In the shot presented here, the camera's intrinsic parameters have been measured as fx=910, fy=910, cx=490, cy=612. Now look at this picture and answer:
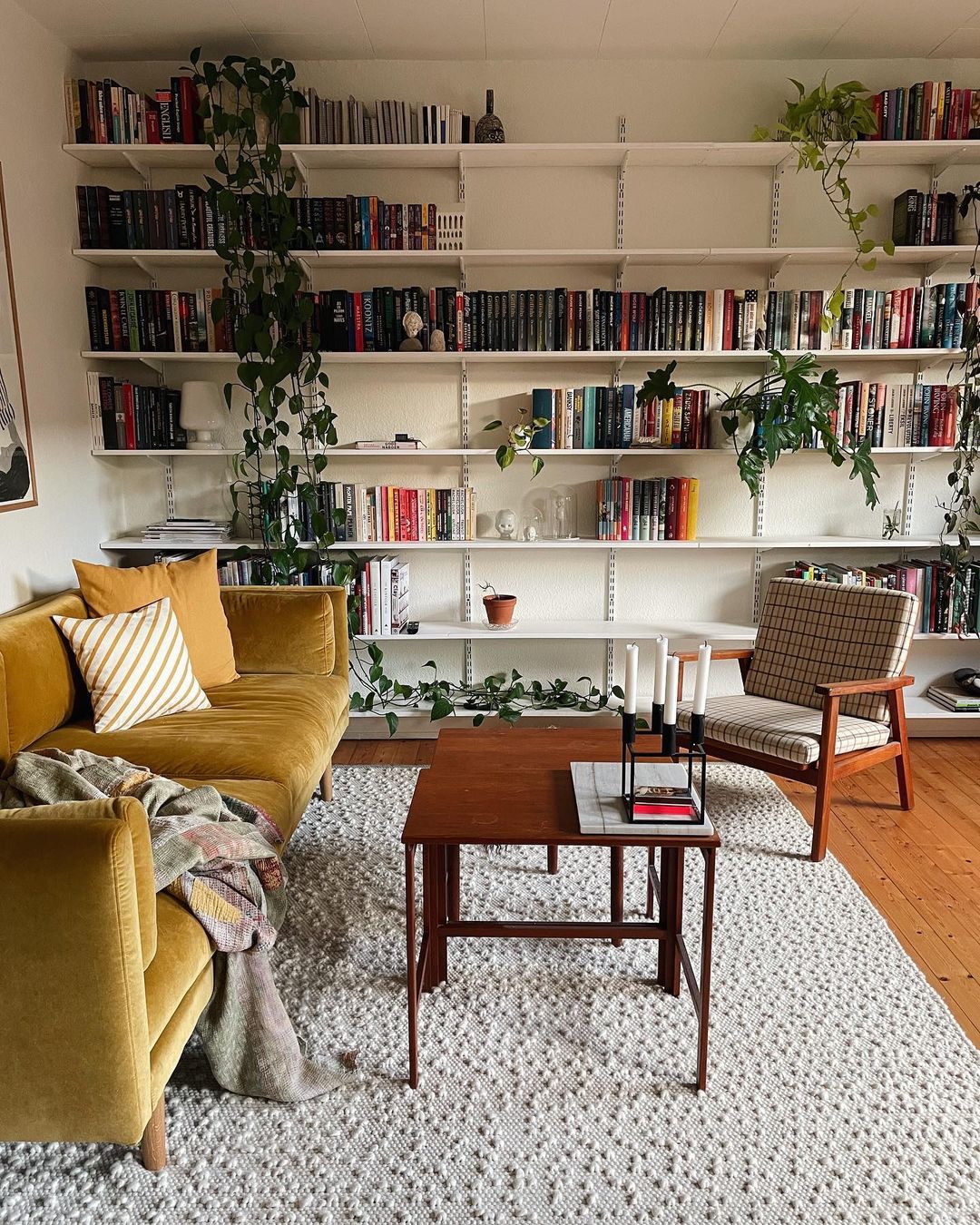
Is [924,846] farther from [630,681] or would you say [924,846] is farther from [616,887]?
[630,681]

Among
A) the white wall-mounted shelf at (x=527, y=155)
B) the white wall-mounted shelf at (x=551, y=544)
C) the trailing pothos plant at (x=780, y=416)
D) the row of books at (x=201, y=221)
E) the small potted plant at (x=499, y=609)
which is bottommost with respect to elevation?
the small potted plant at (x=499, y=609)

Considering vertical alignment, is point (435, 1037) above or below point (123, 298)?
below

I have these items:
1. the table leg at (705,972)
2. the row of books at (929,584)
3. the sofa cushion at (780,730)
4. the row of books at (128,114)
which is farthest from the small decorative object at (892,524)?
the row of books at (128,114)

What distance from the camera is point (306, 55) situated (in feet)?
11.5

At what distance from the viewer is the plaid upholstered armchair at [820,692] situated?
2.83 m

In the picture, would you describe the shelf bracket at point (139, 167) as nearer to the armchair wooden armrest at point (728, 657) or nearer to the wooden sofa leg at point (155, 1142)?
the armchair wooden armrest at point (728, 657)

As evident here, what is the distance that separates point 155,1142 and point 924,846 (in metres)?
2.41

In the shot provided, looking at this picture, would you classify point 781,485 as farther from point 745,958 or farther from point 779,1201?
point 779,1201

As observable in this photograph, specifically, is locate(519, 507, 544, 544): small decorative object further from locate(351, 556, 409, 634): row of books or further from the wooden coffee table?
the wooden coffee table

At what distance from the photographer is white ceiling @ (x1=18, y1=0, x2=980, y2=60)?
10.2 ft

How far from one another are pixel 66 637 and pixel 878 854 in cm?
259

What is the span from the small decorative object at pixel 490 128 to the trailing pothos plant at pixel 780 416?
3.50 ft

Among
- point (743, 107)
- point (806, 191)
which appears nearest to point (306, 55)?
point (743, 107)

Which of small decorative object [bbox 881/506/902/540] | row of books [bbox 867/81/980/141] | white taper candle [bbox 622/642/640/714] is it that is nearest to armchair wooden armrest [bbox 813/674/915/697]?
small decorative object [bbox 881/506/902/540]
